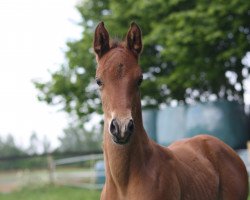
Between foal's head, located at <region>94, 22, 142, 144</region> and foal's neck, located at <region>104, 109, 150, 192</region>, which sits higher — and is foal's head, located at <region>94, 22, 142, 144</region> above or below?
above

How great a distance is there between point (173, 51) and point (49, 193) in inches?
227

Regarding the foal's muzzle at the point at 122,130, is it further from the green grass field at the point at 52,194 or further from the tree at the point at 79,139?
the tree at the point at 79,139

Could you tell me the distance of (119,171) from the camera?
3498 mm

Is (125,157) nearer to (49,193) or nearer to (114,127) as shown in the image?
(114,127)

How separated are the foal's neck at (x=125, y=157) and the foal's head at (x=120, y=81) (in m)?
0.10

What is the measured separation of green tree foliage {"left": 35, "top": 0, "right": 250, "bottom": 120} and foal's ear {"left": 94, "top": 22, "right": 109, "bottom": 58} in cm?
1014

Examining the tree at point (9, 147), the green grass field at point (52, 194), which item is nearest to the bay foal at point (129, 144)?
the green grass field at point (52, 194)

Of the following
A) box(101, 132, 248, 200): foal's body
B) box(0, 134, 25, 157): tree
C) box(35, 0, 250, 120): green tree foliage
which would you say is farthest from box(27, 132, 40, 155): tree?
box(101, 132, 248, 200): foal's body

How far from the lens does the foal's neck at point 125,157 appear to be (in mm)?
3486

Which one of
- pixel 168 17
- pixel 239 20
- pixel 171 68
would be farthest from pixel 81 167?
pixel 239 20

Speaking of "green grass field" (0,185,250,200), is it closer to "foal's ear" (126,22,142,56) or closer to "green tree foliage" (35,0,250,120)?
"green tree foliage" (35,0,250,120)

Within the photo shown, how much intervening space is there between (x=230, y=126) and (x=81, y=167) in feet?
48.2

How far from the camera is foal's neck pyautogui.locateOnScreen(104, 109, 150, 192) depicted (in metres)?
3.49

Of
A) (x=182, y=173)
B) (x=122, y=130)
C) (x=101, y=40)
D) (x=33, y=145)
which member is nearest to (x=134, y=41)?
(x=101, y=40)
